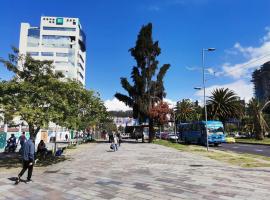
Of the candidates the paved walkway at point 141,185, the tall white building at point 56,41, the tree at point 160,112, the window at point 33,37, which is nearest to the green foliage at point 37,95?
the paved walkway at point 141,185

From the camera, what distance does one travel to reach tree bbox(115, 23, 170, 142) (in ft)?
151

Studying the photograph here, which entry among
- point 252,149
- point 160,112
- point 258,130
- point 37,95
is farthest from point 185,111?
point 37,95

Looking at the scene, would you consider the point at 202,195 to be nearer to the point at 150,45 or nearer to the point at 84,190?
the point at 84,190

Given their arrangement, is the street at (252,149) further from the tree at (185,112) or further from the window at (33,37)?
the window at (33,37)

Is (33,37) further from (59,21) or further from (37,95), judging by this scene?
(37,95)

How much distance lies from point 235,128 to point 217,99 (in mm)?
59716

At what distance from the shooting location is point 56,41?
354 feet

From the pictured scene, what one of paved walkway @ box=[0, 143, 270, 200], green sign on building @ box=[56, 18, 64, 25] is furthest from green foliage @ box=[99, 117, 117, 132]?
paved walkway @ box=[0, 143, 270, 200]

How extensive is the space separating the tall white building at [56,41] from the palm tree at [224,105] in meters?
54.4

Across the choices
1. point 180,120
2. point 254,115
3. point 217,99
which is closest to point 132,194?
point 254,115

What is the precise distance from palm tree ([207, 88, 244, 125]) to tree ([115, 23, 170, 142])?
19.9m

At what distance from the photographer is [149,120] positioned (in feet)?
154

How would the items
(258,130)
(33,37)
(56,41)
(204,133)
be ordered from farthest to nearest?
(56,41)
(33,37)
(258,130)
(204,133)

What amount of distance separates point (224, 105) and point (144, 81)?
2461 centimetres
